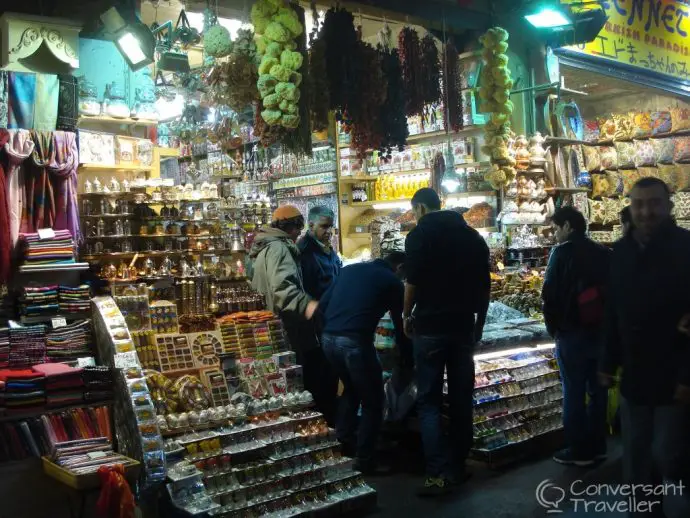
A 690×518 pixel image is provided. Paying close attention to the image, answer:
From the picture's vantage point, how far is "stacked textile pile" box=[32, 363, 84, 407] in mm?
4398

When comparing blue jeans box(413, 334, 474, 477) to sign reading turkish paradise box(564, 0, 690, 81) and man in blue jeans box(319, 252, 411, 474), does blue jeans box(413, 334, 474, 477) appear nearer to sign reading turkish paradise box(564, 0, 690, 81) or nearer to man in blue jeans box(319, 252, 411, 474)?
man in blue jeans box(319, 252, 411, 474)

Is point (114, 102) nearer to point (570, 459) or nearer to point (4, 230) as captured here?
point (4, 230)

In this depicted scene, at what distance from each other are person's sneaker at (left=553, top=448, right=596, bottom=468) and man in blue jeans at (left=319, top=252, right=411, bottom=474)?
4.41 feet

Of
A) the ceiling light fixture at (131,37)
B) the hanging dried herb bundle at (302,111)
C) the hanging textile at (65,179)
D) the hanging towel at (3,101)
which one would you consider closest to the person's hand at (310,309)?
the hanging dried herb bundle at (302,111)

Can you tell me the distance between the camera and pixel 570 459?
5.48 m

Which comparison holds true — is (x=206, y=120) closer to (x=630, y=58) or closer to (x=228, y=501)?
(x=228, y=501)

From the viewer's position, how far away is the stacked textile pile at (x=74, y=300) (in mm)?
5086

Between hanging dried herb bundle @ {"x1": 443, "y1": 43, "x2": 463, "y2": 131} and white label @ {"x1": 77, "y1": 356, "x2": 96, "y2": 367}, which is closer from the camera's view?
white label @ {"x1": 77, "y1": 356, "x2": 96, "y2": 367}

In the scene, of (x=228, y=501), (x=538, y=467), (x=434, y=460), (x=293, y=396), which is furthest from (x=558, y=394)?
(x=228, y=501)

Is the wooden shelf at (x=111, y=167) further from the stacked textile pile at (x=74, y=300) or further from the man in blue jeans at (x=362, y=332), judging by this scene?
the man in blue jeans at (x=362, y=332)

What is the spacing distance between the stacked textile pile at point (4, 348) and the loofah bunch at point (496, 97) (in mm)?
4833

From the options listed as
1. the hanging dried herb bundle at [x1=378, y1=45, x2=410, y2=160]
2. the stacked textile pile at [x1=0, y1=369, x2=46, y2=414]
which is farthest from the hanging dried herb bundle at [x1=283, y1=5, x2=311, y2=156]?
the stacked textile pile at [x1=0, y1=369, x2=46, y2=414]

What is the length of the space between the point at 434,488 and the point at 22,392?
2628 mm

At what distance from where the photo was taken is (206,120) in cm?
756
